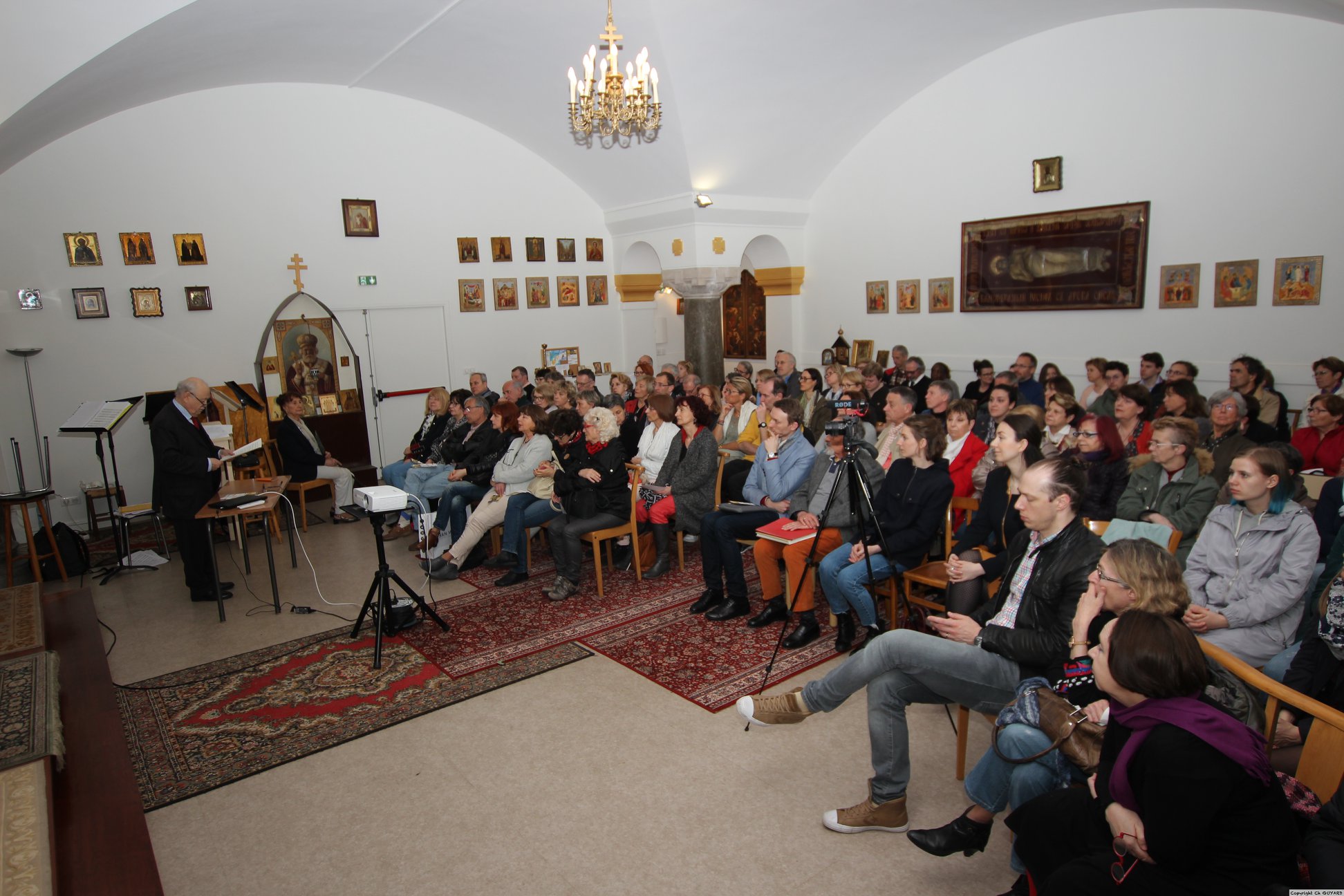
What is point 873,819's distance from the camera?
304 centimetres

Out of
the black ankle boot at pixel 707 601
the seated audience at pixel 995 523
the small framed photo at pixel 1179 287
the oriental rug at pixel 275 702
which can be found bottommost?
the oriental rug at pixel 275 702

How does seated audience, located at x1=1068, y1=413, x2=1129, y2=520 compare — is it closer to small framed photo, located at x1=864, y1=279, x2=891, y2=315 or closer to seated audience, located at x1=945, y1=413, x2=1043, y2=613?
seated audience, located at x1=945, y1=413, x2=1043, y2=613

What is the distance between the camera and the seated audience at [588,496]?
5.73 metres

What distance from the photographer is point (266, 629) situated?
17.6ft

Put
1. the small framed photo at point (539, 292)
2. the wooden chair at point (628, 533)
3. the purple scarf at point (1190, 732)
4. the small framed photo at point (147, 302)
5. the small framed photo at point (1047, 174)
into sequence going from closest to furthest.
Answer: the purple scarf at point (1190, 732)
the wooden chair at point (628, 533)
the small framed photo at point (147, 302)
the small framed photo at point (1047, 174)
the small framed photo at point (539, 292)

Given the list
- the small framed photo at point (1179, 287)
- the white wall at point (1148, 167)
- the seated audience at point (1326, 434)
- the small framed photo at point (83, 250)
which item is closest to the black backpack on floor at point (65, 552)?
the small framed photo at point (83, 250)

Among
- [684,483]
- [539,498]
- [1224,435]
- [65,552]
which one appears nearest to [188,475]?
[65,552]

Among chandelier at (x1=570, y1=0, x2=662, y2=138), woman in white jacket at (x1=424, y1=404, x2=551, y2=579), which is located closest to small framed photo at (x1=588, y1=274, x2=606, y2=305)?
chandelier at (x1=570, y1=0, x2=662, y2=138)

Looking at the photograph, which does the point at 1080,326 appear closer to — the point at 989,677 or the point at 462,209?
the point at 989,677

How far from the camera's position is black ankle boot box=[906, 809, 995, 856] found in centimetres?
274

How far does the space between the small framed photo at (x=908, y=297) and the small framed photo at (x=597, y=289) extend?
14.4ft

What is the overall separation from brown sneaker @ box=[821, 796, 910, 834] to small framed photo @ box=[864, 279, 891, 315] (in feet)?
28.4

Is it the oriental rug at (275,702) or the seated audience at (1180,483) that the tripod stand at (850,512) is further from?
the seated audience at (1180,483)

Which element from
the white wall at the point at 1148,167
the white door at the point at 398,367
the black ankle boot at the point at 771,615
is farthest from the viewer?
the white door at the point at 398,367
